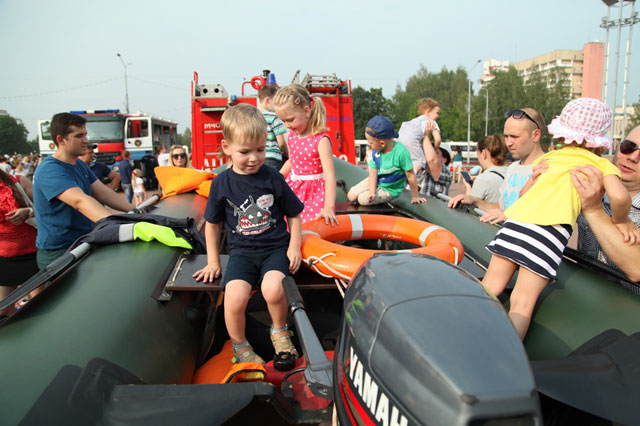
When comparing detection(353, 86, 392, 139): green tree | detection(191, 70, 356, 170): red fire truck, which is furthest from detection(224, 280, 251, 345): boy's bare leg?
detection(353, 86, 392, 139): green tree

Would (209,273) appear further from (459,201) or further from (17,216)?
(459,201)

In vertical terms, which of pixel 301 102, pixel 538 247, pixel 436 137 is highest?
pixel 301 102

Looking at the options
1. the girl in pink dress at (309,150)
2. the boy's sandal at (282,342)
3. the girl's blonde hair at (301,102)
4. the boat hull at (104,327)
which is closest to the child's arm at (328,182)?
the girl in pink dress at (309,150)

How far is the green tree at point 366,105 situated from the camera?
63.0 meters

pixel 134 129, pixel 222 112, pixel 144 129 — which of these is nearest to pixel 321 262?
pixel 222 112

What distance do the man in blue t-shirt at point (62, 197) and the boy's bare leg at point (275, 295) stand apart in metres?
1.33

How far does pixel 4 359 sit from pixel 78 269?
777mm

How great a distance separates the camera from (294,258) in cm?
222

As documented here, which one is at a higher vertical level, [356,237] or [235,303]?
[356,237]

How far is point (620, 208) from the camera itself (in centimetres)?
178

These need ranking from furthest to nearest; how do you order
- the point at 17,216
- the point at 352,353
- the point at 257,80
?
the point at 257,80, the point at 17,216, the point at 352,353

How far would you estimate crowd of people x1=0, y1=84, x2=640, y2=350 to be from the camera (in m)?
1.80

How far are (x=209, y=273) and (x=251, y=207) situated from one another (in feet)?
1.32

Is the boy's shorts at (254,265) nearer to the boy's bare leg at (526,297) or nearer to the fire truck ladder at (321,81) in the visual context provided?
the boy's bare leg at (526,297)
